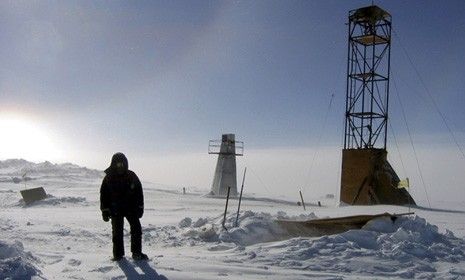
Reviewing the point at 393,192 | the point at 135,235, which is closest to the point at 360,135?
the point at 393,192

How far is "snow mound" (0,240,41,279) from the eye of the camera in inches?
235

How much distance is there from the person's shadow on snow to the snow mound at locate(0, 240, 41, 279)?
111cm

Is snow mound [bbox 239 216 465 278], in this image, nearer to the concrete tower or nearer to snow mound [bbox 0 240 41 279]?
snow mound [bbox 0 240 41 279]

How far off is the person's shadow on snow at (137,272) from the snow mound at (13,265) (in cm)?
111

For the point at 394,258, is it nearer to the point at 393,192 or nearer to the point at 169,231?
the point at 169,231

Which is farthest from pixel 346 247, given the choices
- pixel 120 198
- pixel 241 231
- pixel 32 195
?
pixel 32 195

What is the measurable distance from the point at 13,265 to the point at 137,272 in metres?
1.53

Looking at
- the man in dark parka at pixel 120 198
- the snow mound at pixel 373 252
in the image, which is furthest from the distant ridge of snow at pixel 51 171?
the snow mound at pixel 373 252

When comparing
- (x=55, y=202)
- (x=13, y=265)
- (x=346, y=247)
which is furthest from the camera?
(x=55, y=202)

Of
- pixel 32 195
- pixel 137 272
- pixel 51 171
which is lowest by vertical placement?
pixel 137 272

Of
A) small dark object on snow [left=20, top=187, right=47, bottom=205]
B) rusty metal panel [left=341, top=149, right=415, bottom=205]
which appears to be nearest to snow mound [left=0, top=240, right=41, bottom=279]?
small dark object on snow [left=20, top=187, right=47, bottom=205]

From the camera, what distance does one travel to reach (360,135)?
78.1 feet

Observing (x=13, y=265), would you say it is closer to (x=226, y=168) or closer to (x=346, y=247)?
(x=346, y=247)

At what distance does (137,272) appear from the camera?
6453 millimetres
